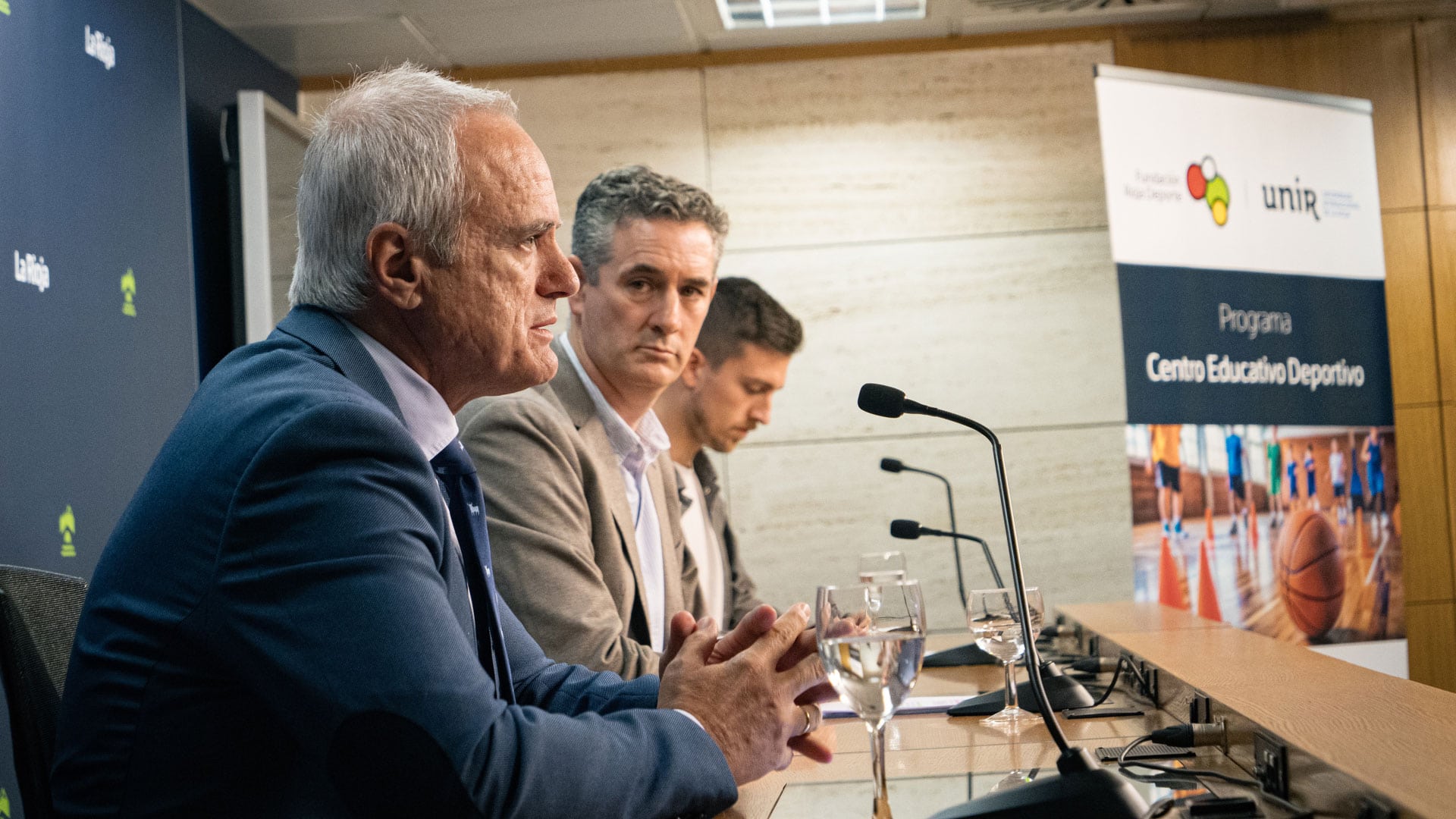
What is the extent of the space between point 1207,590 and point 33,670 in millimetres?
4163

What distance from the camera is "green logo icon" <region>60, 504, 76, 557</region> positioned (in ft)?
10.8

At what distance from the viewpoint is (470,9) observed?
4555 millimetres

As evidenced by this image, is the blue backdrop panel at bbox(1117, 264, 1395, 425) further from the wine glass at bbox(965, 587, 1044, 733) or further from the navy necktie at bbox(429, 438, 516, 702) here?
the navy necktie at bbox(429, 438, 516, 702)

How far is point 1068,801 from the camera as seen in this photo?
34.4 inches

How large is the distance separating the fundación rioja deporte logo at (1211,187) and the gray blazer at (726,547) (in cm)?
221

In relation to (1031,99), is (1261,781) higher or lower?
lower

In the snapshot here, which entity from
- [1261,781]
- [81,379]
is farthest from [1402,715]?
[81,379]

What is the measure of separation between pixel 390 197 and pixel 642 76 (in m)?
4.05

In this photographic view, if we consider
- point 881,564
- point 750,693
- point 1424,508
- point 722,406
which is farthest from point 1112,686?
point 1424,508

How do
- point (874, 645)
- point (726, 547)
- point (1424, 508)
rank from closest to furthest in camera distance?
1. point (874, 645)
2. point (726, 547)
3. point (1424, 508)

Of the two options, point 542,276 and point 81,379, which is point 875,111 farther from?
point 542,276

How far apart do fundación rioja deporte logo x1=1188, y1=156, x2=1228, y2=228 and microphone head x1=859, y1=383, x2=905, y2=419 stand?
3.30 meters

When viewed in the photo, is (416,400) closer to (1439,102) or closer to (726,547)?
(726,547)

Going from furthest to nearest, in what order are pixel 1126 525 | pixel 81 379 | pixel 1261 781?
pixel 1126 525, pixel 81 379, pixel 1261 781
